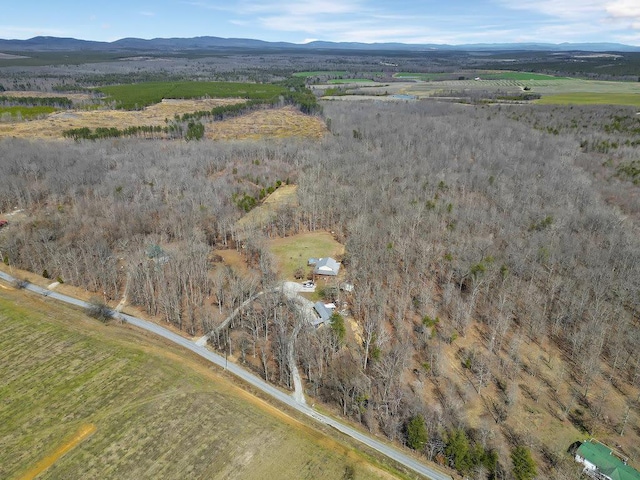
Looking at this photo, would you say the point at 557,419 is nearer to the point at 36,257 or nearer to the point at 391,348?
the point at 391,348

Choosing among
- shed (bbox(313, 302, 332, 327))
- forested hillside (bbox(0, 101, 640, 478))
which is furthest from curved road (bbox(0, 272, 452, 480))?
shed (bbox(313, 302, 332, 327))

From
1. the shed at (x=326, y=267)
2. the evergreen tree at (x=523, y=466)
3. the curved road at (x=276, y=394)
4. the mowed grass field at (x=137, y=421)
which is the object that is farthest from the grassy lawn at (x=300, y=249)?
the evergreen tree at (x=523, y=466)

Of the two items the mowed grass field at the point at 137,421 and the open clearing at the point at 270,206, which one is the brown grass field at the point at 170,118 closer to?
the open clearing at the point at 270,206

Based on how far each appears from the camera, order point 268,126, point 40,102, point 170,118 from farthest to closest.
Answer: point 40,102 < point 170,118 < point 268,126

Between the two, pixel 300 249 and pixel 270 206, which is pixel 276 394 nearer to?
pixel 300 249

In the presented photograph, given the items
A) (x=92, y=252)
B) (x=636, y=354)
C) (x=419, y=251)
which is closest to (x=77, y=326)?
(x=92, y=252)

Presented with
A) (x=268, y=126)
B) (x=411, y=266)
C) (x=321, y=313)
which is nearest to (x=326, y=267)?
(x=321, y=313)

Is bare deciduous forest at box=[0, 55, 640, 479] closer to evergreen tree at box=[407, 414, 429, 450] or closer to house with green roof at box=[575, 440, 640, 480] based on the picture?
evergreen tree at box=[407, 414, 429, 450]
